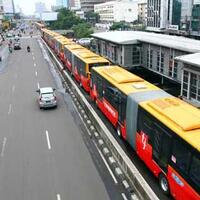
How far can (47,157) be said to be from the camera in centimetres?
1561

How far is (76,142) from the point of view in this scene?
681 inches

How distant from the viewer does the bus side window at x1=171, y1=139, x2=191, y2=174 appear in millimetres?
9961

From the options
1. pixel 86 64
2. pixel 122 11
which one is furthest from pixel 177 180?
pixel 122 11

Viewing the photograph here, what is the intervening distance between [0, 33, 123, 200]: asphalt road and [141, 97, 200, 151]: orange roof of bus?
3.50m

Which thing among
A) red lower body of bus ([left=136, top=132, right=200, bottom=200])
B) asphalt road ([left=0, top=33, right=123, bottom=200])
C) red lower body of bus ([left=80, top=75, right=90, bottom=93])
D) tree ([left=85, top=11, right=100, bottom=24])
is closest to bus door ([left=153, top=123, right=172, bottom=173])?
red lower body of bus ([left=136, top=132, right=200, bottom=200])

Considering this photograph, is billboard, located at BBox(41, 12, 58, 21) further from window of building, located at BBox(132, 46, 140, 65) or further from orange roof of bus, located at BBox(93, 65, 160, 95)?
orange roof of bus, located at BBox(93, 65, 160, 95)

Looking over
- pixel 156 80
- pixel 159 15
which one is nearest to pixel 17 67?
pixel 156 80

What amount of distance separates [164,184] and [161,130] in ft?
6.78

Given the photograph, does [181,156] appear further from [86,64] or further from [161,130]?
[86,64]

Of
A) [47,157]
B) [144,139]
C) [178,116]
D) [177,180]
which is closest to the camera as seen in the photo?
[177,180]

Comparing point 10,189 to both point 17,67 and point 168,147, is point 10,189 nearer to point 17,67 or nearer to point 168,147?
point 168,147

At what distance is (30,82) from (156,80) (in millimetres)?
13191

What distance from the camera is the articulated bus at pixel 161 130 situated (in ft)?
32.6

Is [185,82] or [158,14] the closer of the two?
[185,82]
